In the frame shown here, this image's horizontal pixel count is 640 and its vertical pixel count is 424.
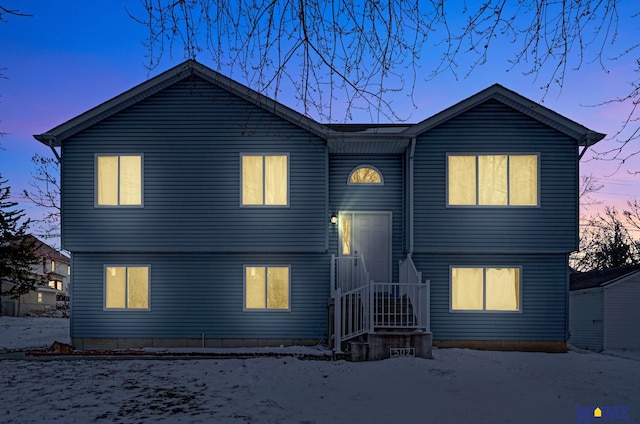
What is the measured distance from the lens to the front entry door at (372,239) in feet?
47.0

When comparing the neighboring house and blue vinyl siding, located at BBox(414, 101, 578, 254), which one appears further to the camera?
the neighboring house

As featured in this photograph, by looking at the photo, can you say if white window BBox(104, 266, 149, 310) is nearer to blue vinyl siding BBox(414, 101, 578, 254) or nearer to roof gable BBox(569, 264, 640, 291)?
blue vinyl siding BBox(414, 101, 578, 254)

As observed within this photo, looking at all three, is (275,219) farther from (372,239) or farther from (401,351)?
(401,351)

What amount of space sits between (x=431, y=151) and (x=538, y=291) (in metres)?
4.93

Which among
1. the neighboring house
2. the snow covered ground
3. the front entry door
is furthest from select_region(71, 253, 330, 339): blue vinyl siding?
the neighboring house

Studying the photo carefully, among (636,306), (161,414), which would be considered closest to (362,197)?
(161,414)

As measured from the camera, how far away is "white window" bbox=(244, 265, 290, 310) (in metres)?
13.6

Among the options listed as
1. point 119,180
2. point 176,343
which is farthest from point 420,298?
point 119,180

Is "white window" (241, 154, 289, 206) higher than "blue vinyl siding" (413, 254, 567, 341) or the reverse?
higher

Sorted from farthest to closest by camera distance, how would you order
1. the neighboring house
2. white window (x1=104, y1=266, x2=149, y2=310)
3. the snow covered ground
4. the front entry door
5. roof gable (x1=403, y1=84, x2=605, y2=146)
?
the neighboring house → the front entry door → white window (x1=104, y1=266, x2=149, y2=310) → roof gable (x1=403, y1=84, x2=605, y2=146) → the snow covered ground

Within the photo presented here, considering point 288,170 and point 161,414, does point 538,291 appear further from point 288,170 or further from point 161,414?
point 161,414

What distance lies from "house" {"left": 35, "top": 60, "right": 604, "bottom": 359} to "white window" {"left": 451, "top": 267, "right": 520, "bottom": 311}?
0.04 metres

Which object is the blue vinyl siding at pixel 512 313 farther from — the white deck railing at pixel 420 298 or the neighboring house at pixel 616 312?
the neighboring house at pixel 616 312

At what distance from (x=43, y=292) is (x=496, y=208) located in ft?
144
